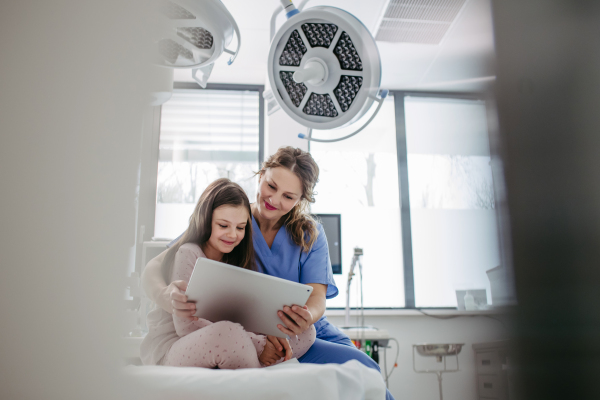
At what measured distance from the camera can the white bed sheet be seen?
0.25 m

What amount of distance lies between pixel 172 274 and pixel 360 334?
1001mm

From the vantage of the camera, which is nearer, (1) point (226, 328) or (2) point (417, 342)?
(1) point (226, 328)

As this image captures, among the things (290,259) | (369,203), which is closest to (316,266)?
(290,259)

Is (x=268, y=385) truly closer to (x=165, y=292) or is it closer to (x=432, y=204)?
(x=165, y=292)

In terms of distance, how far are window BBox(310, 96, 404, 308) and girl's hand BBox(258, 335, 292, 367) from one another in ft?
5.52

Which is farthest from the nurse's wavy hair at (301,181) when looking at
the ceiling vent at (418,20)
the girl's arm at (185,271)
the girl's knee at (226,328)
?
the ceiling vent at (418,20)

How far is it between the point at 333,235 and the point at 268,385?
1642 millimetres

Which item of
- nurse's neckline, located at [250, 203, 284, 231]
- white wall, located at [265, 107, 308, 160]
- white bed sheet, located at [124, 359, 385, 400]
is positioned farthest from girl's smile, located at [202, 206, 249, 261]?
white wall, located at [265, 107, 308, 160]

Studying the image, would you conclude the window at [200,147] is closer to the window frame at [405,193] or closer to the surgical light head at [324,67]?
the window frame at [405,193]

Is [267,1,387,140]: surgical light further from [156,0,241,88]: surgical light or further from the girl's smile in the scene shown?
the girl's smile

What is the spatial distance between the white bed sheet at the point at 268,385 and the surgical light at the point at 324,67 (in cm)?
29

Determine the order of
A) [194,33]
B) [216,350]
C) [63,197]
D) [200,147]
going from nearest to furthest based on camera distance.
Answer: [63,197]
[194,33]
[216,350]
[200,147]

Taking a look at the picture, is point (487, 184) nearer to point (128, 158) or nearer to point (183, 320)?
point (128, 158)

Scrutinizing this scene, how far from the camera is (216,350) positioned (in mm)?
646
